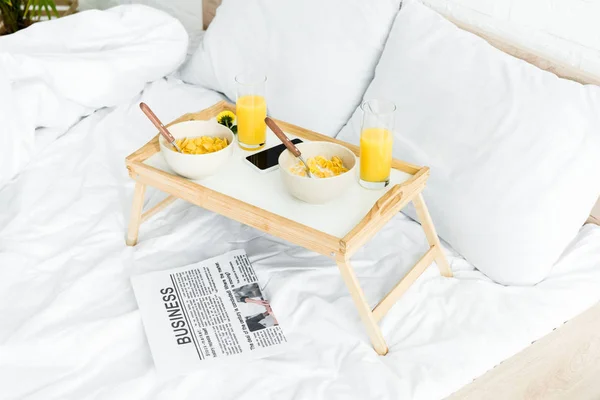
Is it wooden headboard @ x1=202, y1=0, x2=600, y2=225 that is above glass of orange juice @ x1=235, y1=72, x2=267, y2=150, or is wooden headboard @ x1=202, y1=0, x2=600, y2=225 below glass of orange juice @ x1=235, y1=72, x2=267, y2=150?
above

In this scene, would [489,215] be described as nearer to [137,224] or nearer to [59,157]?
[137,224]

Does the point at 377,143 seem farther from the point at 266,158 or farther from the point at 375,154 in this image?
the point at 266,158

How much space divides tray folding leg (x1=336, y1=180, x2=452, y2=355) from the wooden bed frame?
0.60ft

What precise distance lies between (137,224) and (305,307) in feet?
1.32

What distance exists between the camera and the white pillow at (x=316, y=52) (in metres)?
1.62

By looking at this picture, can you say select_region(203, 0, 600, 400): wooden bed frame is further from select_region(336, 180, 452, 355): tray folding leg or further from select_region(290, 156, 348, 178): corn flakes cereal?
select_region(290, 156, 348, 178): corn flakes cereal

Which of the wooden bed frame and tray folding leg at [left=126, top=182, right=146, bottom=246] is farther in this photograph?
tray folding leg at [left=126, top=182, right=146, bottom=246]

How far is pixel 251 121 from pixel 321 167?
0.20m

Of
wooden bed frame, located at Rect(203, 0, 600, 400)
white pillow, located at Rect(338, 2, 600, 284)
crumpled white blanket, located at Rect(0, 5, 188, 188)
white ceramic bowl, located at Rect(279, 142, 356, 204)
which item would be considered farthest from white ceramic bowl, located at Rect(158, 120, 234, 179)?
wooden bed frame, located at Rect(203, 0, 600, 400)

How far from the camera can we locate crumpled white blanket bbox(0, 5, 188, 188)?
161 centimetres

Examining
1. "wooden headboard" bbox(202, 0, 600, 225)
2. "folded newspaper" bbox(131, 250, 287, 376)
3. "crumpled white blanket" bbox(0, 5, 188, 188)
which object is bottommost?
"folded newspaper" bbox(131, 250, 287, 376)

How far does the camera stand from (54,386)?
106 cm

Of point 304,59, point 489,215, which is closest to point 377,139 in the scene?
point 489,215

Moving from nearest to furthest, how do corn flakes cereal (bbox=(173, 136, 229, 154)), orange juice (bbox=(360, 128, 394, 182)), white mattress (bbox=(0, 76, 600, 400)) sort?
white mattress (bbox=(0, 76, 600, 400))
orange juice (bbox=(360, 128, 394, 182))
corn flakes cereal (bbox=(173, 136, 229, 154))
